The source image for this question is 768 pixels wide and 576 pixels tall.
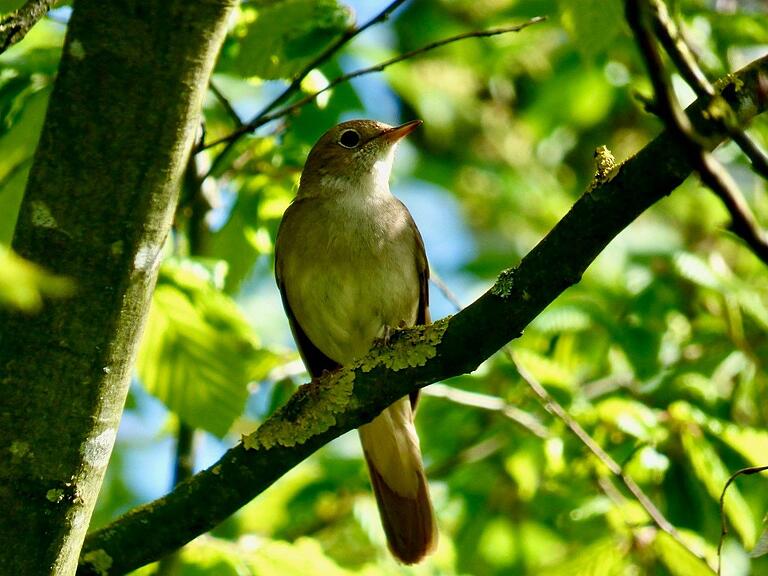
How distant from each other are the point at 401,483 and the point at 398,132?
194 centimetres

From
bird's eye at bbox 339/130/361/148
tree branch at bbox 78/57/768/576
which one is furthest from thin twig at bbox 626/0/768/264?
bird's eye at bbox 339/130/361/148

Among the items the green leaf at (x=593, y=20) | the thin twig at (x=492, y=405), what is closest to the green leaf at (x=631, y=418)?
the thin twig at (x=492, y=405)

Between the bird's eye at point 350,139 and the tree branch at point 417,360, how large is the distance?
2.63 m

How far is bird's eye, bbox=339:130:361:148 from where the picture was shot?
5836 millimetres

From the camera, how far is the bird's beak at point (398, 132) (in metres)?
5.55

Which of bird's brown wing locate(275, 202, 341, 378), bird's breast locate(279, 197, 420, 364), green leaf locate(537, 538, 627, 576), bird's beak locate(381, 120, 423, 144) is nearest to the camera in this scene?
green leaf locate(537, 538, 627, 576)

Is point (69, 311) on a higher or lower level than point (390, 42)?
lower

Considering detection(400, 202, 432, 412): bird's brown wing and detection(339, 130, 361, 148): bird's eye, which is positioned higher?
detection(339, 130, 361, 148): bird's eye

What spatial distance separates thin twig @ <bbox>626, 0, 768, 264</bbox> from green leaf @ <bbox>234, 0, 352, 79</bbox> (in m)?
2.43

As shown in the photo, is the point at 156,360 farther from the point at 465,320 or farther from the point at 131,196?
the point at 465,320

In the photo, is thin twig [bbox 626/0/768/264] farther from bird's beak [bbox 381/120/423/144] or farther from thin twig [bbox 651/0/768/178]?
bird's beak [bbox 381/120/423/144]

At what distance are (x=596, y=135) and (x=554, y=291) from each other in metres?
7.78

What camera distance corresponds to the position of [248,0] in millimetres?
4922

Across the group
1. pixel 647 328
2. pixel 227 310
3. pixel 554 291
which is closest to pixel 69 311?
pixel 554 291
